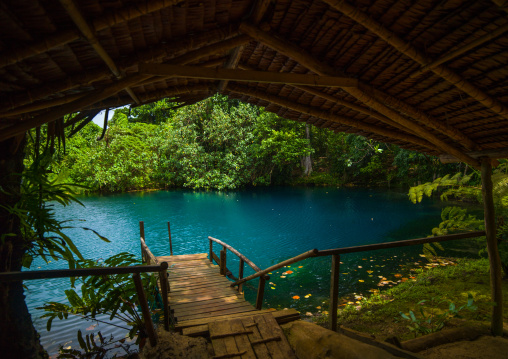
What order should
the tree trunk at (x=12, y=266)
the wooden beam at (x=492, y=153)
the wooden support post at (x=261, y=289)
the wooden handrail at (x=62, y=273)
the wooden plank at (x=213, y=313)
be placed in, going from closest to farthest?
the wooden handrail at (x=62, y=273) → the tree trunk at (x=12, y=266) → the wooden beam at (x=492, y=153) → the wooden support post at (x=261, y=289) → the wooden plank at (x=213, y=313)

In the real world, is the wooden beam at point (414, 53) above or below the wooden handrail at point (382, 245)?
above

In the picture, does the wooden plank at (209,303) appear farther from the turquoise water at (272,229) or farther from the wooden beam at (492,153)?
the wooden beam at (492,153)

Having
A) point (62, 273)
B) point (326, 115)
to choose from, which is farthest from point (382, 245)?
point (62, 273)

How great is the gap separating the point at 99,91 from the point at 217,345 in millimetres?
2611

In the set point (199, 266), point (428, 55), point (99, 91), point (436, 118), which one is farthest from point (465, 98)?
point (199, 266)

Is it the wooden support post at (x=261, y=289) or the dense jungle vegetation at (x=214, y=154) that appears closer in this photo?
the wooden support post at (x=261, y=289)

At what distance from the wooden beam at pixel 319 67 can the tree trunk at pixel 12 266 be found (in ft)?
9.12

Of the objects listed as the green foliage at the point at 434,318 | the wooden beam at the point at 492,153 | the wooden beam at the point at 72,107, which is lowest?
the green foliage at the point at 434,318

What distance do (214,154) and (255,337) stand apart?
75.6ft

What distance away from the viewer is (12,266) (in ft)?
10.2

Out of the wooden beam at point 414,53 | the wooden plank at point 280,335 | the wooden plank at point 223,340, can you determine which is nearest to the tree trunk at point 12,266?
the wooden plank at point 223,340

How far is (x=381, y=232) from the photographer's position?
12.8 meters

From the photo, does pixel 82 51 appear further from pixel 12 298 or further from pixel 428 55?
pixel 428 55

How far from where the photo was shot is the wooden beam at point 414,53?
228 cm
